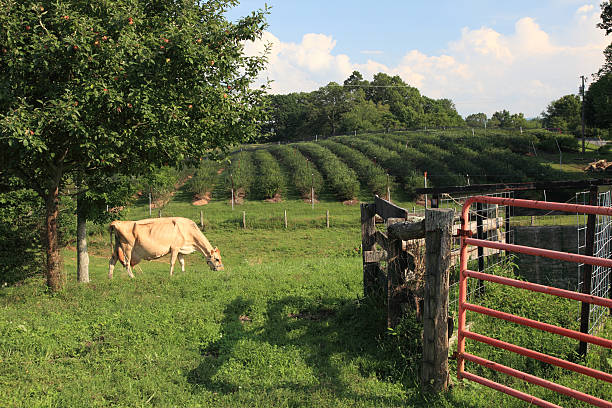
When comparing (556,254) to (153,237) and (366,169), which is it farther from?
(366,169)

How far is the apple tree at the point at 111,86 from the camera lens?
294 inches

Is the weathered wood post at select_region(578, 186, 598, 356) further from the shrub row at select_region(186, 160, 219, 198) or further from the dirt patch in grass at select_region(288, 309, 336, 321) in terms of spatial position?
the shrub row at select_region(186, 160, 219, 198)

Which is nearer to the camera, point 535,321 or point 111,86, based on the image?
point 535,321

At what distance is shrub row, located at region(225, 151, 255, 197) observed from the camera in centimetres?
3784

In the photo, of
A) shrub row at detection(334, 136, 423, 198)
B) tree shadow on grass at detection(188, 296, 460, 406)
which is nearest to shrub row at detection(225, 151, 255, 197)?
shrub row at detection(334, 136, 423, 198)

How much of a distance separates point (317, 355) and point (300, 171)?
36.0m

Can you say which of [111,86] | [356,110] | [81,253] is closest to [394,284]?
[111,86]

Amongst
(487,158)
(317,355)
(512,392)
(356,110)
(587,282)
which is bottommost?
(317,355)

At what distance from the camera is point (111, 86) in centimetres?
787

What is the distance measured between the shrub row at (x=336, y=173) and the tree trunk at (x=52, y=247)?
88.8ft

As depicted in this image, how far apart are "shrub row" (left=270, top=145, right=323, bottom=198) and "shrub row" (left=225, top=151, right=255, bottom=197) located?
13.2ft

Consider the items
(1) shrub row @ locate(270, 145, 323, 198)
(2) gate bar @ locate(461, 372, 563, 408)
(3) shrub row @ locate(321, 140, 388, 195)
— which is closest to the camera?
(2) gate bar @ locate(461, 372, 563, 408)

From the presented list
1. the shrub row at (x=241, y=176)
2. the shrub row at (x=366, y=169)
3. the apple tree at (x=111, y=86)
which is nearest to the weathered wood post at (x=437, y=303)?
the apple tree at (x=111, y=86)

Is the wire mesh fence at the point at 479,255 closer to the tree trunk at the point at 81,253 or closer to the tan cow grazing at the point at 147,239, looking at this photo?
the tan cow grazing at the point at 147,239
